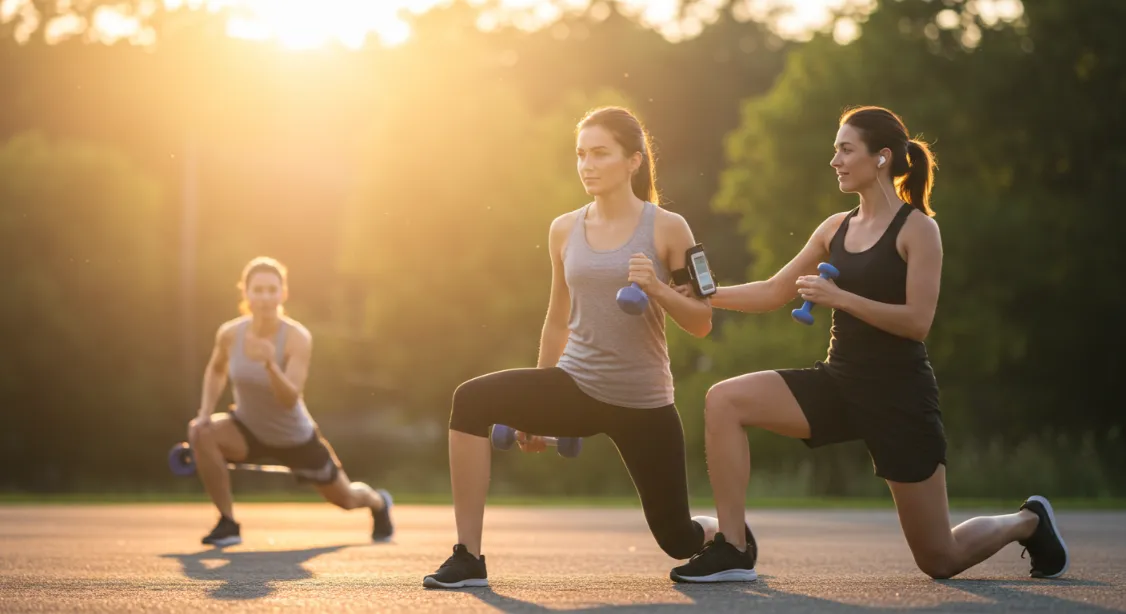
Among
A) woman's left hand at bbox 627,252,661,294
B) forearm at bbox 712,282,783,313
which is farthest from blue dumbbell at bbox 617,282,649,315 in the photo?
forearm at bbox 712,282,783,313

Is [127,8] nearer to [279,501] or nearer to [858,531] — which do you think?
[279,501]

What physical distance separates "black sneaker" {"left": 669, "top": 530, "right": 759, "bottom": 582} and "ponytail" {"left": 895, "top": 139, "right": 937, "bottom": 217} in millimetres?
1659

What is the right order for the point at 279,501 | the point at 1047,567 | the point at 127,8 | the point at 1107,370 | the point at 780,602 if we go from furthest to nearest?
the point at 127,8
the point at 1107,370
the point at 279,501
the point at 1047,567
the point at 780,602

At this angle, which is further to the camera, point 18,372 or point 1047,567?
point 18,372

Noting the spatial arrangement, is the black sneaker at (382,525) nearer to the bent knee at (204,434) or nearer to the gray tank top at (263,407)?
the gray tank top at (263,407)

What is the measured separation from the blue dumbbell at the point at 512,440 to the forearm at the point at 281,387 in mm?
3802

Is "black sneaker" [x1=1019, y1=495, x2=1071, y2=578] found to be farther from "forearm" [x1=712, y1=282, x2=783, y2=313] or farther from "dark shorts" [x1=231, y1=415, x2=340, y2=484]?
"dark shorts" [x1=231, y1=415, x2=340, y2=484]

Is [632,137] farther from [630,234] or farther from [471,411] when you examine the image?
[471,411]

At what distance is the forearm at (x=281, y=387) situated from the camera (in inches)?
415

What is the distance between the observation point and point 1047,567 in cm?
748

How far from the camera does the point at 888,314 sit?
21.7 ft

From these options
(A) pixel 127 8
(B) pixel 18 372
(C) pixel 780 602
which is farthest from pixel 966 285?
(A) pixel 127 8

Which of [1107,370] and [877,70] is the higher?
[877,70]

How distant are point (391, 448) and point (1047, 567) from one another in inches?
1434
